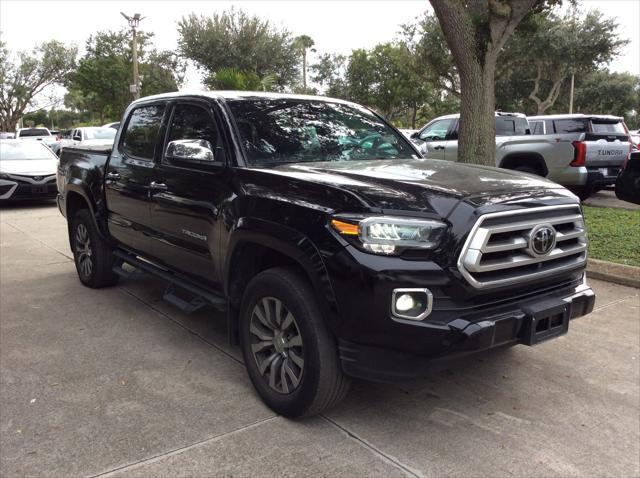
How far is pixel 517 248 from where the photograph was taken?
114 inches

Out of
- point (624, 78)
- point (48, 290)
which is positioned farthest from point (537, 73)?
point (48, 290)

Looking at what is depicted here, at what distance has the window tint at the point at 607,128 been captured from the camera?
1060 cm

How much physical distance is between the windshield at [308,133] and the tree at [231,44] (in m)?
28.1

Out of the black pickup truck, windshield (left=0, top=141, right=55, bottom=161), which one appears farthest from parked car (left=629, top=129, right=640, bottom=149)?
windshield (left=0, top=141, right=55, bottom=161)

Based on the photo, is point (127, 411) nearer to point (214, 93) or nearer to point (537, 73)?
point (214, 93)

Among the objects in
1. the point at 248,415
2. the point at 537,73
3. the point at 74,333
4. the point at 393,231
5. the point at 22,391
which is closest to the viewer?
the point at 393,231

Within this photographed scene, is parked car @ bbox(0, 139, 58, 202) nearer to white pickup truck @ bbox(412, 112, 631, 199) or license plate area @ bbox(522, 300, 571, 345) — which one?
white pickup truck @ bbox(412, 112, 631, 199)

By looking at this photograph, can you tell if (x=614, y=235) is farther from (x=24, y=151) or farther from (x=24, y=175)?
(x=24, y=151)

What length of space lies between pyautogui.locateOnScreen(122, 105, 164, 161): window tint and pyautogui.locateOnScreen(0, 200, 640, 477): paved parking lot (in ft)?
4.78

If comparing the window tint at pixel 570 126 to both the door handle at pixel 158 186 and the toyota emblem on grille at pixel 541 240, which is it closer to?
the toyota emblem on grille at pixel 541 240

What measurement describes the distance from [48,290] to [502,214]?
4.85 m

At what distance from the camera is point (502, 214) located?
2826mm

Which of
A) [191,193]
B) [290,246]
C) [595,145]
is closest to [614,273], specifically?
[290,246]

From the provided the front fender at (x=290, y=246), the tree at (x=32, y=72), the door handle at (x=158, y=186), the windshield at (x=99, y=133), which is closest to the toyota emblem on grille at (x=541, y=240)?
the front fender at (x=290, y=246)
